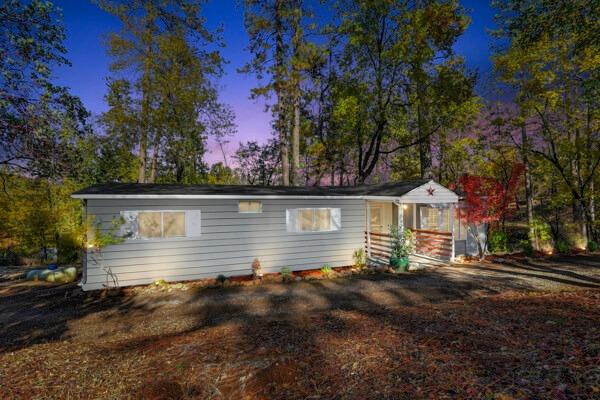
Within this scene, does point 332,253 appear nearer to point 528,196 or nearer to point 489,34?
point 528,196

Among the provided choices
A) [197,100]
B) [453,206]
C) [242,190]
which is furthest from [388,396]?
[197,100]

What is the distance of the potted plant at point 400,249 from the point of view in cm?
1098

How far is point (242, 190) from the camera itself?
11070mm

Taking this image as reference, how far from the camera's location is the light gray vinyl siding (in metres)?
8.99

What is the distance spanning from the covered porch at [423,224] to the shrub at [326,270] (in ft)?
6.33

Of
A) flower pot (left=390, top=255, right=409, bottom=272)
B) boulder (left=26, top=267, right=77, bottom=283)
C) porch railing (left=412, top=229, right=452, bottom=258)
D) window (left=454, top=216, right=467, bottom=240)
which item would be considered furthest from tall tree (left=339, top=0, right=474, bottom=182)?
boulder (left=26, top=267, right=77, bottom=283)

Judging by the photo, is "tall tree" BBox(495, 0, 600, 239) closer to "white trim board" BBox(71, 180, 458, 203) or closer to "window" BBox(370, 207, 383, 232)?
"white trim board" BBox(71, 180, 458, 203)

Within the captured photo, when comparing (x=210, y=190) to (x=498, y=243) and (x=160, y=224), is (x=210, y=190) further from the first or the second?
(x=498, y=243)

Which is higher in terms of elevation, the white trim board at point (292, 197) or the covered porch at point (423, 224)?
the white trim board at point (292, 197)

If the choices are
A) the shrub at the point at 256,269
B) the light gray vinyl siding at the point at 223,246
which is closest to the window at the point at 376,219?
the light gray vinyl siding at the point at 223,246

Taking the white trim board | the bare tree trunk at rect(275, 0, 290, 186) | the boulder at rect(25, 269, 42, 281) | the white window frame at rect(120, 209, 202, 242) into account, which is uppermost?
the bare tree trunk at rect(275, 0, 290, 186)

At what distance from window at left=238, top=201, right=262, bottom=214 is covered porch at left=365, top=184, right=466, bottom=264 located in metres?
4.76

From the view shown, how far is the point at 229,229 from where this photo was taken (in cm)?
1039

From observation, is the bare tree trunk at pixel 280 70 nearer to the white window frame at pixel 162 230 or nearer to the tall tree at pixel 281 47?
the tall tree at pixel 281 47
